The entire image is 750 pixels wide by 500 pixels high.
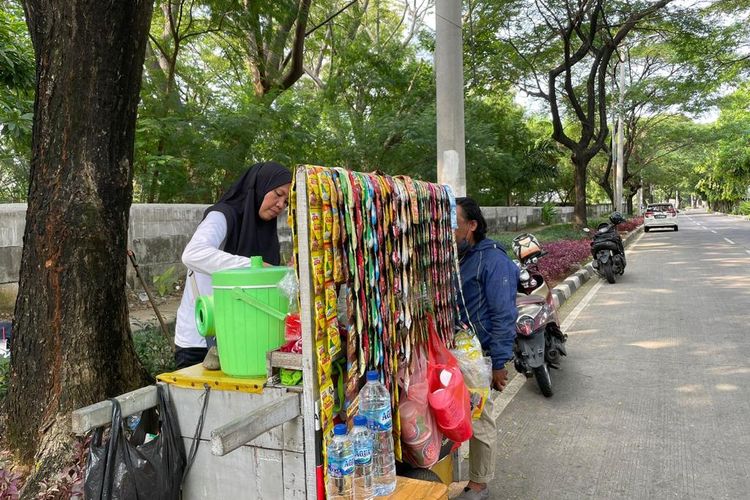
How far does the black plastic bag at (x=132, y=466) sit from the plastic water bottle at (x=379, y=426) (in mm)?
674

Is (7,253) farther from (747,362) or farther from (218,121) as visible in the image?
(747,362)

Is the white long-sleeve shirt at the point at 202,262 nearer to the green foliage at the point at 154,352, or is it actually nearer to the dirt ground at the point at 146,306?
the green foliage at the point at 154,352

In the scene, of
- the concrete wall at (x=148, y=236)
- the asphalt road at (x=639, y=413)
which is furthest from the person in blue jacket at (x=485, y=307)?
the concrete wall at (x=148, y=236)

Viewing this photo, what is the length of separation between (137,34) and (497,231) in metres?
16.3

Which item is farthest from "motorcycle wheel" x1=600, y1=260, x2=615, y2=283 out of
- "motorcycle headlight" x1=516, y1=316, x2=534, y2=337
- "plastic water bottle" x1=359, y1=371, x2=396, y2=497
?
"plastic water bottle" x1=359, y1=371, x2=396, y2=497

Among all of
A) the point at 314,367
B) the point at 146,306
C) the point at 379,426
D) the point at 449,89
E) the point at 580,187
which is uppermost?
the point at 449,89

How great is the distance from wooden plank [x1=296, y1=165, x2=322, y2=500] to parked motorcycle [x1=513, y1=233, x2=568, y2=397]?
9.52 ft

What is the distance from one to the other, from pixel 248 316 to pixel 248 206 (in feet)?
2.82

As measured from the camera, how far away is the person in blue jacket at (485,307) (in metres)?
2.92

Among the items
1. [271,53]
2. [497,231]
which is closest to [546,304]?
[271,53]

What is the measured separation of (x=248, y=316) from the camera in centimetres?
192

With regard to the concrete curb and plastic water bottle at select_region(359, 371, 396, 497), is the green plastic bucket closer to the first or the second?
plastic water bottle at select_region(359, 371, 396, 497)

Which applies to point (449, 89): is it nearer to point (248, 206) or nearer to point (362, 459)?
point (248, 206)

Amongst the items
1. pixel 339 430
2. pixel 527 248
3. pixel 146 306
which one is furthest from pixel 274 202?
pixel 146 306
